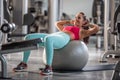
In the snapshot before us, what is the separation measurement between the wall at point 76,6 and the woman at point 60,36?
8.63 meters

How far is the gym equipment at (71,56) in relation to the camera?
12.6 feet

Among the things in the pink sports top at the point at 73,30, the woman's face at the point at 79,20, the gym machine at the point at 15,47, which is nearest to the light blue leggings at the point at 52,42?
the pink sports top at the point at 73,30

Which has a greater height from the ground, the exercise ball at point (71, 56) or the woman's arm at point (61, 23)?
the woman's arm at point (61, 23)

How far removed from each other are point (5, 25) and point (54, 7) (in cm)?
414

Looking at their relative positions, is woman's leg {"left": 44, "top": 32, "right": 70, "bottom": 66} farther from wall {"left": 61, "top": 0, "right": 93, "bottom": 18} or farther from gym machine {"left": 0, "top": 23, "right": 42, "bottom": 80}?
wall {"left": 61, "top": 0, "right": 93, "bottom": 18}

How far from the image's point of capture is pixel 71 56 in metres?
3.83

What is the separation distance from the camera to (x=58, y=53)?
3.84m

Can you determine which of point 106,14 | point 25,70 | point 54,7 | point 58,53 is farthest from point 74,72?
point 54,7

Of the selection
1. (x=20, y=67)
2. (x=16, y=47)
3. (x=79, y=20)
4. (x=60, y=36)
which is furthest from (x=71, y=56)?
(x=16, y=47)

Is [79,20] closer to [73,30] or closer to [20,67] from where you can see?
[73,30]

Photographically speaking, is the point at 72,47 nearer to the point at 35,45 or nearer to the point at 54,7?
the point at 35,45

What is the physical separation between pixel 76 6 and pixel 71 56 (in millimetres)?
9362

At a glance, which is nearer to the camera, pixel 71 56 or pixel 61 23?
pixel 71 56

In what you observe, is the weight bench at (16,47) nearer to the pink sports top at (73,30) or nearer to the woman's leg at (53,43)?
the woman's leg at (53,43)
